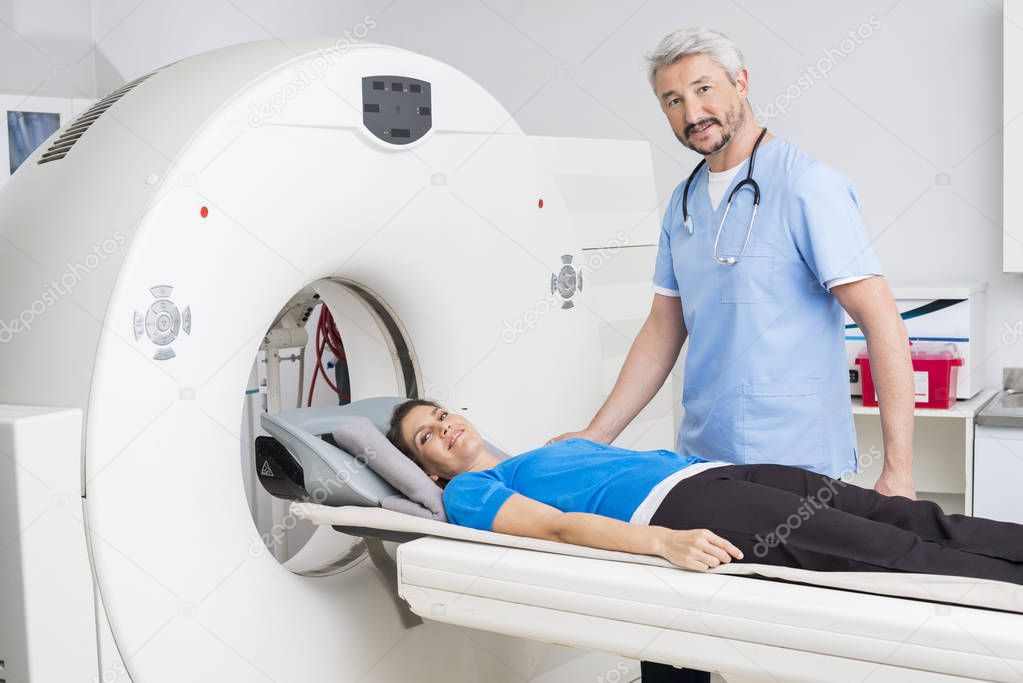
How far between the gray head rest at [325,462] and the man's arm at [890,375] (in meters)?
0.81

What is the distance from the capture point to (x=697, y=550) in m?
1.36

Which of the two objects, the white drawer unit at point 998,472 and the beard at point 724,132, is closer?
the beard at point 724,132

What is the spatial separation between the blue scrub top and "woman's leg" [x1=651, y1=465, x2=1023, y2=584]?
280 mm

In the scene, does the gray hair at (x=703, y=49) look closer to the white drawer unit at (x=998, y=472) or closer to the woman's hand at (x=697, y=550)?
the woman's hand at (x=697, y=550)

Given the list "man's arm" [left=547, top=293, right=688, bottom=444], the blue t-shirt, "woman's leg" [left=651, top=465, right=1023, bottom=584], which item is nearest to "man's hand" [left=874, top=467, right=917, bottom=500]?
"woman's leg" [left=651, top=465, right=1023, bottom=584]

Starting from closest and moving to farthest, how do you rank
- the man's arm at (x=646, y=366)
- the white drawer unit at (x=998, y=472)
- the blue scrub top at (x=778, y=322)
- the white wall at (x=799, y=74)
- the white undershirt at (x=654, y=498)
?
the white undershirt at (x=654, y=498), the blue scrub top at (x=778, y=322), the man's arm at (x=646, y=366), the white drawer unit at (x=998, y=472), the white wall at (x=799, y=74)

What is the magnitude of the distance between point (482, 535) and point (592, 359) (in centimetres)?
81

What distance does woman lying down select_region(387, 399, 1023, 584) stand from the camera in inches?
54.7

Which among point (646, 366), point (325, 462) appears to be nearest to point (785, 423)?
point (646, 366)

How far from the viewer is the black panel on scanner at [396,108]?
175 cm

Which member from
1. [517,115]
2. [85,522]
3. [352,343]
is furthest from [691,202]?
[517,115]

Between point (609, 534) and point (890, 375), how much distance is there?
0.58 metres

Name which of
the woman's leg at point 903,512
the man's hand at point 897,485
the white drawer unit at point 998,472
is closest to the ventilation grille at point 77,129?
the woman's leg at point 903,512

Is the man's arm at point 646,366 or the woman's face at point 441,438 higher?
the man's arm at point 646,366
